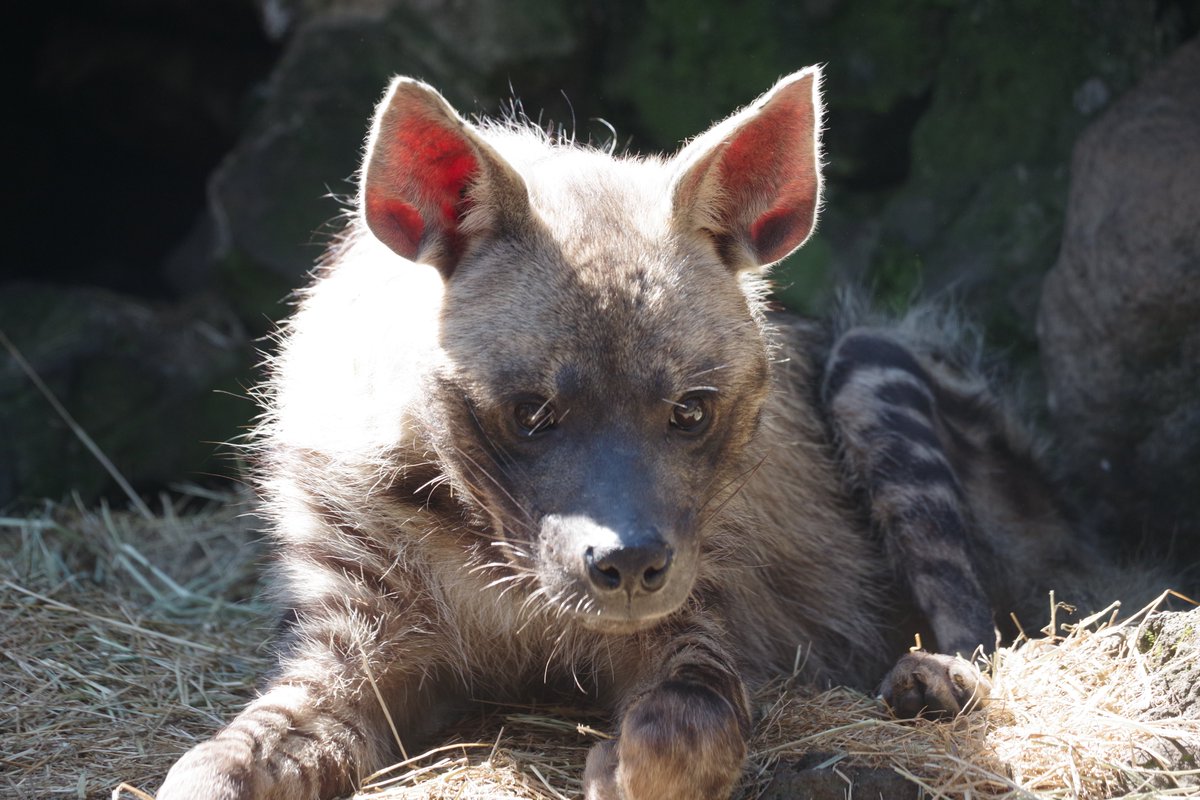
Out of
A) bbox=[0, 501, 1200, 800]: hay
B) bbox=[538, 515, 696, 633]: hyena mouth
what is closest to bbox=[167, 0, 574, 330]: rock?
bbox=[0, 501, 1200, 800]: hay

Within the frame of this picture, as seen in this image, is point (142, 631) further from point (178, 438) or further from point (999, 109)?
point (999, 109)

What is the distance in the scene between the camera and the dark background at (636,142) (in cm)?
473

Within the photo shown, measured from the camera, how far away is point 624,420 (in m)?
2.62

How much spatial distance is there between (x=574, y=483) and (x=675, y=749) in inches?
22.1

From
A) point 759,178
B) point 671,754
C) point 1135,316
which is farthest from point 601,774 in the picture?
point 1135,316

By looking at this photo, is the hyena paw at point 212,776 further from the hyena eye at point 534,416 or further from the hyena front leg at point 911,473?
the hyena front leg at point 911,473

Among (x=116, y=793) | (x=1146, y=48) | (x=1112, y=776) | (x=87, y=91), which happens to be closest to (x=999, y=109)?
(x=1146, y=48)

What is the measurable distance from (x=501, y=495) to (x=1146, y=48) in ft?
10.4

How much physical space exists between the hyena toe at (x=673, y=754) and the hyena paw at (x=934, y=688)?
495 mm

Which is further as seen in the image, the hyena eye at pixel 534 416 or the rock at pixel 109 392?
the rock at pixel 109 392

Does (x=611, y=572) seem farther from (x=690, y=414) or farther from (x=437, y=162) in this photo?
(x=437, y=162)

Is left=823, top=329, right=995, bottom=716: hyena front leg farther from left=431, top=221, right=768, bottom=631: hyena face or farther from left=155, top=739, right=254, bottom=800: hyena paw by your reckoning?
left=155, top=739, right=254, bottom=800: hyena paw

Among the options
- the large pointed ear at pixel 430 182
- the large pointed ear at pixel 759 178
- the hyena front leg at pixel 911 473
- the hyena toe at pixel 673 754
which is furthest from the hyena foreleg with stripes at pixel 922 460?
the large pointed ear at pixel 430 182

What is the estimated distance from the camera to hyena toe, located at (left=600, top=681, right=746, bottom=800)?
8.32 ft
